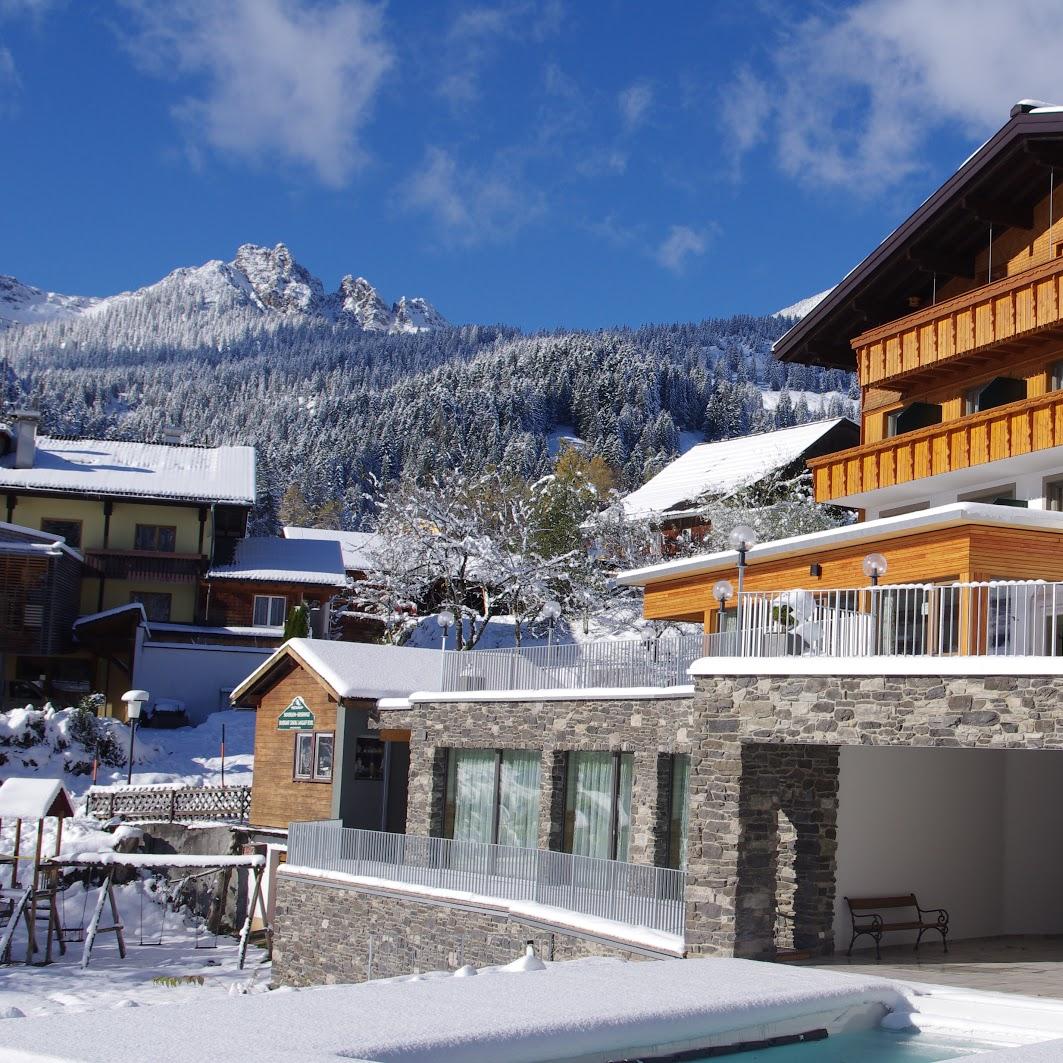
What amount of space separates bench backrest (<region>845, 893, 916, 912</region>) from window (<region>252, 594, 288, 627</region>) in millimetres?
32657

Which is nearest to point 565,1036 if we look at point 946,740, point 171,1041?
point 171,1041

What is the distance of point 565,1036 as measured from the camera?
1151 cm

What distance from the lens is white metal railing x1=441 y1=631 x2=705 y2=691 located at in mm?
22812

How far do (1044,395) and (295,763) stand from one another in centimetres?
1740

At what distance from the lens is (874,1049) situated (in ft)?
43.5

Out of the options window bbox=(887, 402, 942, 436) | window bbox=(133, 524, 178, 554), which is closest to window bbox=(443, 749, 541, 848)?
window bbox=(887, 402, 942, 436)

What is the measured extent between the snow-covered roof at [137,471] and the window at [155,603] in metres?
3.53

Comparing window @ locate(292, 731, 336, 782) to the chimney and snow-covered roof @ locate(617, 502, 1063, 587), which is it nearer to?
snow-covered roof @ locate(617, 502, 1063, 587)

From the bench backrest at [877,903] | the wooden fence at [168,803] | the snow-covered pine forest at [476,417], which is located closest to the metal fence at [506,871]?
the bench backrest at [877,903]

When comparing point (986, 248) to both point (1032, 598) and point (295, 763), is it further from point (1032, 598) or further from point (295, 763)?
point (295, 763)

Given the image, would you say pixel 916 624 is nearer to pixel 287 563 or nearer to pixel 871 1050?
pixel 871 1050

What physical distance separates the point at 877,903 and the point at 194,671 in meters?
31.0

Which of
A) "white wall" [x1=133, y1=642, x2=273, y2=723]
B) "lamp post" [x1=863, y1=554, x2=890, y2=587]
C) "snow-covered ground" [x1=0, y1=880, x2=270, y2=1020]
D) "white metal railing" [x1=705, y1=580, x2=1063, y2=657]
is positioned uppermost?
"lamp post" [x1=863, y1=554, x2=890, y2=587]

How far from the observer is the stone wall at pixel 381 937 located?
20.9 m
